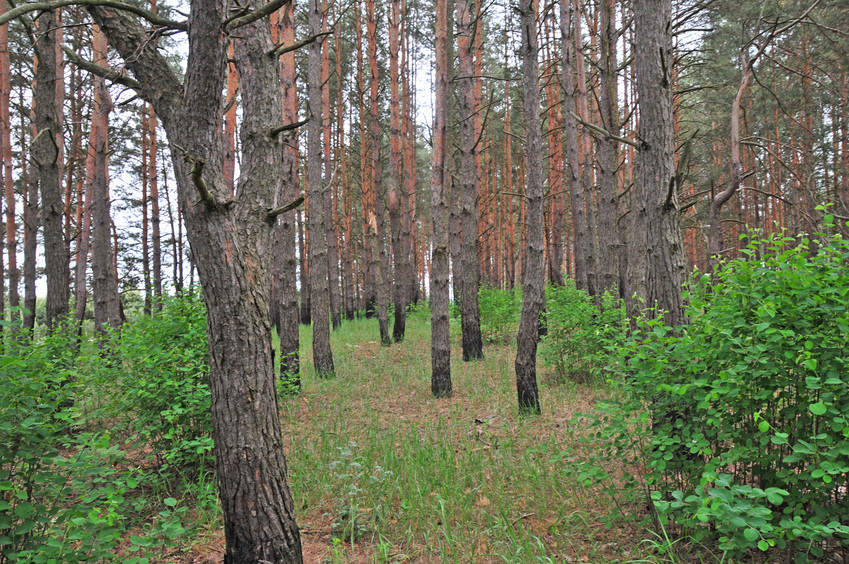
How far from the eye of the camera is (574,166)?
1018cm

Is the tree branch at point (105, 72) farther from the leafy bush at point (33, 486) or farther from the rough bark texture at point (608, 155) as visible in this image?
the rough bark texture at point (608, 155)

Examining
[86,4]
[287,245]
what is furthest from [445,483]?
[287,245]

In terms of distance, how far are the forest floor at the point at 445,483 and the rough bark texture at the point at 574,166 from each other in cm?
525

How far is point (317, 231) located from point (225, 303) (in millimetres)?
5766

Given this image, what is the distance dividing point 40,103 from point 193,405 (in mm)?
5312

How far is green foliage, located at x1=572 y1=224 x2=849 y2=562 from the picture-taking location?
6.31ft

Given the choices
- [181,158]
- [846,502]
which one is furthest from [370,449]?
[846,502]

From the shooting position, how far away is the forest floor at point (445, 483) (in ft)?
9.53

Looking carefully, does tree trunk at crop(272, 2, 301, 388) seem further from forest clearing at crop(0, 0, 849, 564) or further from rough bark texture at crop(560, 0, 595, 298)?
rough bark texture at crop(560, 0, 595, 298)

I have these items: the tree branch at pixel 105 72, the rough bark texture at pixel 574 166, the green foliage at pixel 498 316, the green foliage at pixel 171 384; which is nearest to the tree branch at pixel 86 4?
the tree branch at pixel 105 72

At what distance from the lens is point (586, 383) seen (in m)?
6.44

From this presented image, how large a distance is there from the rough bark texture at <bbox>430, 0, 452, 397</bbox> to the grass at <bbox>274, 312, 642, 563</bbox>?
43 centimetres

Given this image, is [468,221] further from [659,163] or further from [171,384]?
[171,384]

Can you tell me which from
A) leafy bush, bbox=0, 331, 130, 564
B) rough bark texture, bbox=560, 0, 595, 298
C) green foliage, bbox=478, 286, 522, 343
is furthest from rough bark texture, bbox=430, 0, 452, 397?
green foliage, bbox=478, 286, 522, 343
